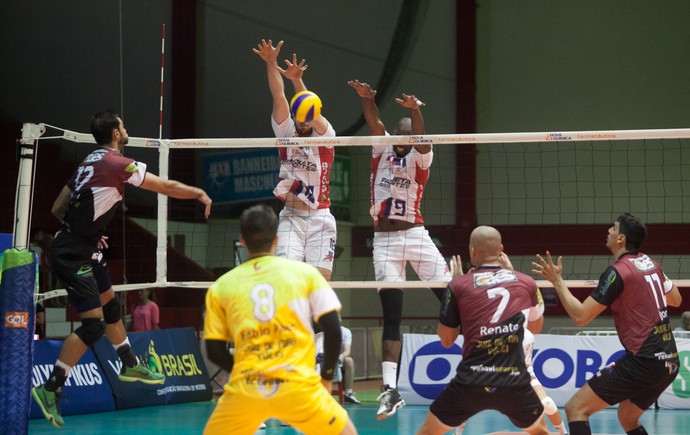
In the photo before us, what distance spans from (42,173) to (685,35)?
1276cm

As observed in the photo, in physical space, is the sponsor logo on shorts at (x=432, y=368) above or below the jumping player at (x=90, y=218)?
below

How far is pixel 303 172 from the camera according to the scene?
8.56 meters

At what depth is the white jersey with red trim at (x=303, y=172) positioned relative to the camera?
852cm

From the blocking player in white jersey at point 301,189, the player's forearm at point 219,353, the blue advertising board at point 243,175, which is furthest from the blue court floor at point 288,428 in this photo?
the blue advertising board at point 243,175

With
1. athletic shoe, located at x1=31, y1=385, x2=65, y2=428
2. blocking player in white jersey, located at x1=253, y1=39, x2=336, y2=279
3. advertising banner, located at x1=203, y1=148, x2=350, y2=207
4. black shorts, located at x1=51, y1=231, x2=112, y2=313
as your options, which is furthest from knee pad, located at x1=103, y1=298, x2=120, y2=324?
advertising banner, located at x1=203, y1=148, x2=350, y2=207

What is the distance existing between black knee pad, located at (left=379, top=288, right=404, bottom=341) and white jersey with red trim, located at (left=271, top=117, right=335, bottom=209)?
1.05 m

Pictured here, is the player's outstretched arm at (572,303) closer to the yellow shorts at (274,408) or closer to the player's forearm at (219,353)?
the yellow shorts at (274,408)

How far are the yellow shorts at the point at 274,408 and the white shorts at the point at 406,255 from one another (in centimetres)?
372

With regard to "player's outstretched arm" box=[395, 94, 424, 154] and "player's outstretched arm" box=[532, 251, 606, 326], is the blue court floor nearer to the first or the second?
"player's outstretched arm" box=[532, 251, 606, 326]

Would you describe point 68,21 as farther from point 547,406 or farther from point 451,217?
point 547,406

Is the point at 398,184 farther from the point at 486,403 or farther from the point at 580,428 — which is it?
the point at 486,403

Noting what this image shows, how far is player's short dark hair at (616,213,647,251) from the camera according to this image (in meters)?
7.01

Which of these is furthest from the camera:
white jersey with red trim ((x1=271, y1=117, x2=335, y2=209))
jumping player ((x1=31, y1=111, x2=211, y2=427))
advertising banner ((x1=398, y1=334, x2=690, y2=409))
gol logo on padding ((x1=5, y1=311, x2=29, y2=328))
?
advertising banner ((x1=398, y1=334, x2=690, y2=409))

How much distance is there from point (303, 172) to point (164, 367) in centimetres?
514
